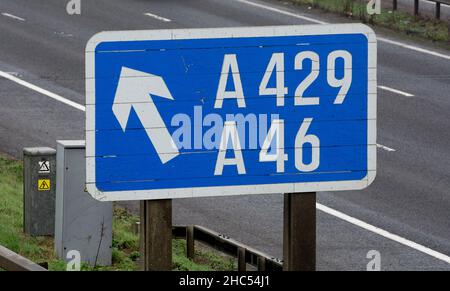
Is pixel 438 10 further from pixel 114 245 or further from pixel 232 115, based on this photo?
pixel 232 115

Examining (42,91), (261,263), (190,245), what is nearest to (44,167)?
(190,245)

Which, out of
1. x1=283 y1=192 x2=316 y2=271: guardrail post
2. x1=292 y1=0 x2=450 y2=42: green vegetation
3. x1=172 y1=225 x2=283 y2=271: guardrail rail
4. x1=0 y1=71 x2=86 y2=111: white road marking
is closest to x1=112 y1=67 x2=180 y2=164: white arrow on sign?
x1=283 y1=192 x2=316 y2=271: guardrail post

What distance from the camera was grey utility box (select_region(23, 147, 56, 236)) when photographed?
14.6 meters

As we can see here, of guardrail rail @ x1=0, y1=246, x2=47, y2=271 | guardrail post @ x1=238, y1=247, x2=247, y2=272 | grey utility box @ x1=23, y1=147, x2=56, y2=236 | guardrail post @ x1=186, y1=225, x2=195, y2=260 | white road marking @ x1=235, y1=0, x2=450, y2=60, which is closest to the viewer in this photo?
guardrail rail @ x1=0, y1=246, x2=47, y2=271

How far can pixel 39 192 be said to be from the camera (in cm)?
1468

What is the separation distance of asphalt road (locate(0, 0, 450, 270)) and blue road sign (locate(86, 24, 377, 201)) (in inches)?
300

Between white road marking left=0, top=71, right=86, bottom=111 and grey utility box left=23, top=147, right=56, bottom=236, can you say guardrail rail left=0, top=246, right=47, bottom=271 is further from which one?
white road marking left=0, top=71, right=86, bottom=111

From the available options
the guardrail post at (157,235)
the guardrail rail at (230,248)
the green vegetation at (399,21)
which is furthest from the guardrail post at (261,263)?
the green vegetation at (399,21)

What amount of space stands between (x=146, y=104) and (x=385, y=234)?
9.86 m

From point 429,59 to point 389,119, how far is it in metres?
4.66

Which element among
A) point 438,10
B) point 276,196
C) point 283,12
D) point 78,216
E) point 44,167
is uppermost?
point 438,10

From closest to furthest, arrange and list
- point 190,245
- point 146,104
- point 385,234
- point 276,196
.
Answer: point 146,104
point 190,245
point 385,234
point 276,196

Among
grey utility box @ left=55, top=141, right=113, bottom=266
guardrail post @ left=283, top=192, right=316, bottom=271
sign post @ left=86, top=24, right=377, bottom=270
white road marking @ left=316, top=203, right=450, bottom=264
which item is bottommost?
white road marking @ left=316, top=203, right=450, bottom=264

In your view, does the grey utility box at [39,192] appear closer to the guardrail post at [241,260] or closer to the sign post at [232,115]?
the guardrail post at [241,260]
